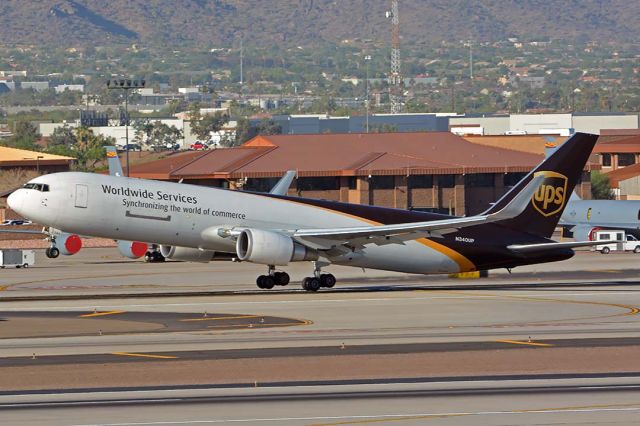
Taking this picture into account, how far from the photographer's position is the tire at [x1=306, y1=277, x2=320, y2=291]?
59188mm

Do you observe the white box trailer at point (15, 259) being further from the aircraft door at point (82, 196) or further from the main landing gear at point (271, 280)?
the aircraft door at point (82, 196)

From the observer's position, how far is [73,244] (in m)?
88.0

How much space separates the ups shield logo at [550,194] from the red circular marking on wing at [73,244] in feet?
117

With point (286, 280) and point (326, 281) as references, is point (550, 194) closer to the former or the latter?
point (326, 281)

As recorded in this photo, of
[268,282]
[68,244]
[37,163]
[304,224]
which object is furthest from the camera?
[37,163]

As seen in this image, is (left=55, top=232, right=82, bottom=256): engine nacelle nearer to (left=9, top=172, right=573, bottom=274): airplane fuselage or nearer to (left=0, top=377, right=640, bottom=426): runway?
(left=9, top=172, right=573, bottom=274): airplane fuselage

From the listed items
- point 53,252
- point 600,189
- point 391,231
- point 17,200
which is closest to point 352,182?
point 600,189

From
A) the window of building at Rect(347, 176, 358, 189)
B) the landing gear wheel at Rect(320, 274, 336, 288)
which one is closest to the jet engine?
the landing gear wheel at Rect(320, 274, 336, 288)

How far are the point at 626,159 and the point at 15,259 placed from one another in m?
110

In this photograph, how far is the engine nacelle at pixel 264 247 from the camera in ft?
185

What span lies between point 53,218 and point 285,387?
2452cm

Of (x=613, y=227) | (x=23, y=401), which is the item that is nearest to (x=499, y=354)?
(x=23, y=401)

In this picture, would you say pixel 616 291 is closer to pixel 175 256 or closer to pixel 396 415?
pixel 175 256

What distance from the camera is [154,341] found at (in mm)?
42250
